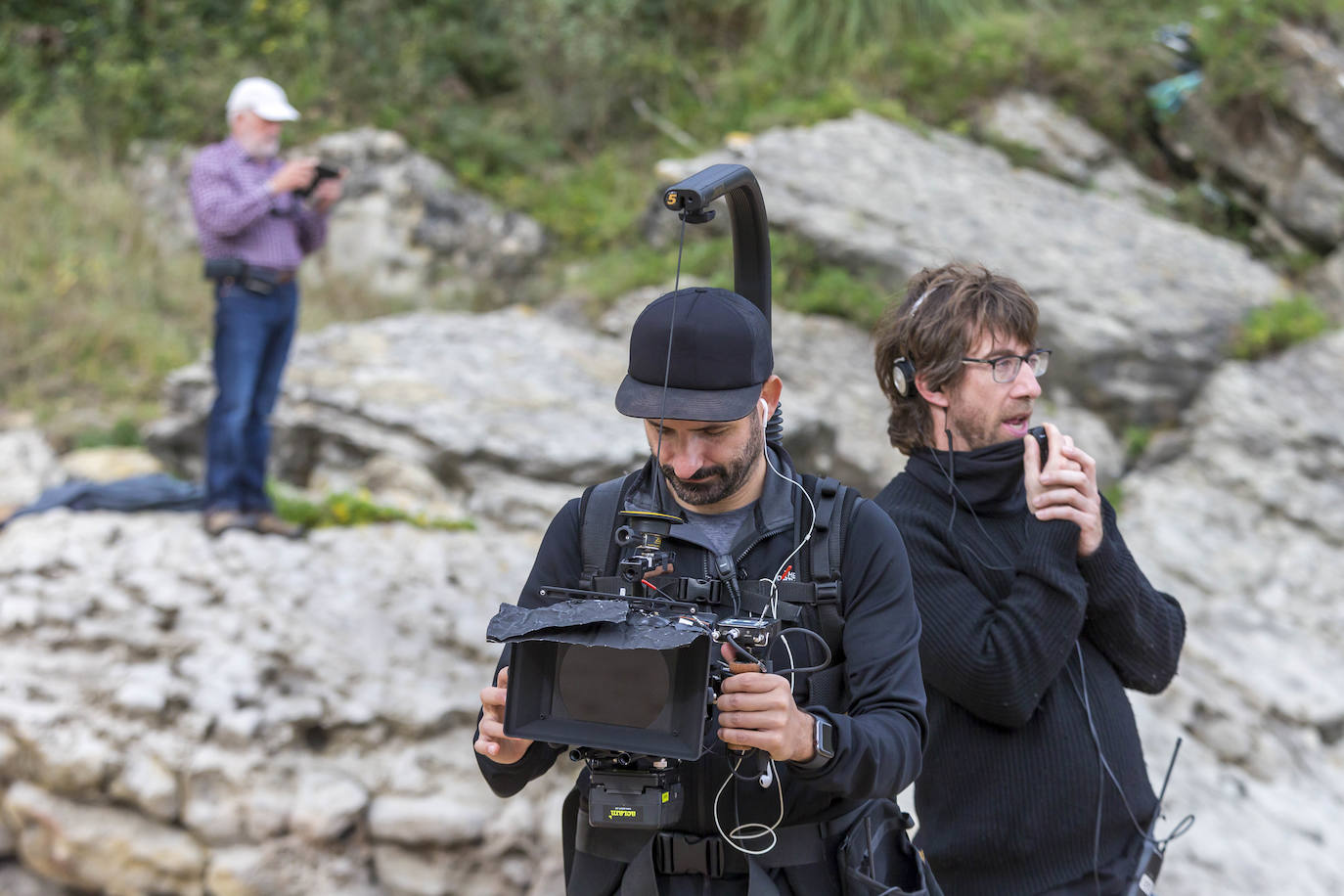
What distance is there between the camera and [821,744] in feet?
5.90

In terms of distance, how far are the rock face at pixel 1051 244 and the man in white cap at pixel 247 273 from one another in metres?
3.40

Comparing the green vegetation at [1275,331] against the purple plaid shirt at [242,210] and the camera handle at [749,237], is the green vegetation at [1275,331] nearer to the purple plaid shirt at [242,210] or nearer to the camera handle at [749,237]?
the purple plaid shirt at [242,210]

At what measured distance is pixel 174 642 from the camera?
15.5ft

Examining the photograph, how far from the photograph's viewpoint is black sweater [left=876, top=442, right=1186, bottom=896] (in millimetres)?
2396

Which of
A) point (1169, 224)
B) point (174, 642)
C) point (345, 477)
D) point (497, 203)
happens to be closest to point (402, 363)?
point (345, 477)

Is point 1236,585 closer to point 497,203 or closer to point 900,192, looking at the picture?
point 900,192

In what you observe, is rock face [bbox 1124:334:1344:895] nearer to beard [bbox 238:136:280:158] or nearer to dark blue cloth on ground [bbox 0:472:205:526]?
dark blue cloth on ground [bbox 0:472:205:526]

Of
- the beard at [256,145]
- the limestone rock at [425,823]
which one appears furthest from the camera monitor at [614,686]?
the beard at [256,145]

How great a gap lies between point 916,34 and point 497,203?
4.02 metres

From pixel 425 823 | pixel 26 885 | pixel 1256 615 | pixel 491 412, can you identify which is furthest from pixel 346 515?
pixel 1256 615

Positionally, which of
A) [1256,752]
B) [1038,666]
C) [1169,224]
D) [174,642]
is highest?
[1038,666]

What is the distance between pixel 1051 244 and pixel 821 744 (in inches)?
278

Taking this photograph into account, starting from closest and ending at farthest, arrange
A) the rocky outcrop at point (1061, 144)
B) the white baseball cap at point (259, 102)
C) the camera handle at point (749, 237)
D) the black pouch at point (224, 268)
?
the camera handle at point (749, 237) < the black pouch at point (224, 268) < the white baseball cap at point (259, 102) < the rocky outcrop at point (1061, 144)

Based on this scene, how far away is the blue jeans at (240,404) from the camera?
548cm
